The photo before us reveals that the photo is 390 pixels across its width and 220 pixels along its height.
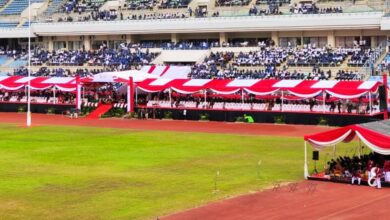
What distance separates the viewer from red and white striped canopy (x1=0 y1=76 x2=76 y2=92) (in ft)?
214

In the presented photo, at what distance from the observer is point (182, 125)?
175 ft

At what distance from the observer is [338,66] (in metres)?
64.7

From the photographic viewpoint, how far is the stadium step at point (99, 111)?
60853mm

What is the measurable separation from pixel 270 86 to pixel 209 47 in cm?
2395

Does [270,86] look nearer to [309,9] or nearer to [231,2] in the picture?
[309,9]

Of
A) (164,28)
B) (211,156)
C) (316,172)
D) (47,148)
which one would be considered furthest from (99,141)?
(164,28)

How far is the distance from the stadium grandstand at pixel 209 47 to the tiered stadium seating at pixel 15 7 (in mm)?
679

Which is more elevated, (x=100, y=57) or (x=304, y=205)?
(x=100, y=57)

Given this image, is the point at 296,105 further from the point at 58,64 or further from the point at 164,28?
the point at 58,64

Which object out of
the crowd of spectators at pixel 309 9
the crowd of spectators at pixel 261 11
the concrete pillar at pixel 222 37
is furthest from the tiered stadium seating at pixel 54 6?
the crowd of spectators at pixel 309 9

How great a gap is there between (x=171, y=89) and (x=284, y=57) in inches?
572

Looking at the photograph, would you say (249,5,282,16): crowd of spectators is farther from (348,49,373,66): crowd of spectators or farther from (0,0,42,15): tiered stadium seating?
(0,0,42,15): tiered stadium seating

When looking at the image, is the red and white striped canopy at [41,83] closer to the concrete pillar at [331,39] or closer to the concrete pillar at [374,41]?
the concrete pillar at [331,39]

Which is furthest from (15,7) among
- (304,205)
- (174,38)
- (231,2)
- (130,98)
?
(304,205)
